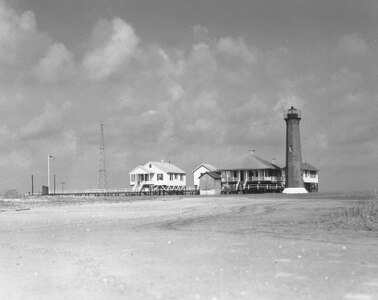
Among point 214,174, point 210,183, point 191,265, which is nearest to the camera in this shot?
point 191,265

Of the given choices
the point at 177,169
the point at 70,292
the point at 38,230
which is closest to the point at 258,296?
the point at 70,292

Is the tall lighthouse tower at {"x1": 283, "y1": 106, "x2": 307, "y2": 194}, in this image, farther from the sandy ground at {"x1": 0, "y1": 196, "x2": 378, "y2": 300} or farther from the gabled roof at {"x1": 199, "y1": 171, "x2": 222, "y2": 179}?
the sandy ground at {"x1": 0, "y1": 196, "x2": 378, "y2": 300}

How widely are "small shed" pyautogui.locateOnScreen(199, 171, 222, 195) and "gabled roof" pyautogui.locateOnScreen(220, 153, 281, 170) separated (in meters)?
3.20

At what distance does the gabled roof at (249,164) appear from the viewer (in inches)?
3821

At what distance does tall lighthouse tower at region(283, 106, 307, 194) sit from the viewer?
8412cm

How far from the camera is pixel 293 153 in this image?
275 ft

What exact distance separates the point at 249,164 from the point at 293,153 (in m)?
15.5

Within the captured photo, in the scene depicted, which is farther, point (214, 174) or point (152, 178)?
point (214, 174)

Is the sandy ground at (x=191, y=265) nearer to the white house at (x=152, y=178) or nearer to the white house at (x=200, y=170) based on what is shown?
the white house at (x=152, y=178)

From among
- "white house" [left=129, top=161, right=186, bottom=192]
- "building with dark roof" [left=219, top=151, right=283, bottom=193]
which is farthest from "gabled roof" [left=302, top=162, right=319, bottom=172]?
"white house" [left=129, top=161, right=186, bottom=192]

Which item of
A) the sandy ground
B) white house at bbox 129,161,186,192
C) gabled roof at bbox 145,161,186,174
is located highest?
gabled roof at bbox 145,161,186,174

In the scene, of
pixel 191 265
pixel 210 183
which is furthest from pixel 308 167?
pixel 191 265

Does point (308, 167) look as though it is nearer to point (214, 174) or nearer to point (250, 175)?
point (250, 175)

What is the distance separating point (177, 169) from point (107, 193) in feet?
60.7
